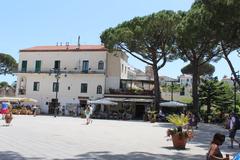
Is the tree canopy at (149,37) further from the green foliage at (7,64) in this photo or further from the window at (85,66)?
the green foliage at (7,64)

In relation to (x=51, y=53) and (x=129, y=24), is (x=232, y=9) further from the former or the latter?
(x=51, y=53)

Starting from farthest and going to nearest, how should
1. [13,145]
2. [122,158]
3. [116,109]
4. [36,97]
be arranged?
[36,97]
[116,109]
[13,145]
[122,158]

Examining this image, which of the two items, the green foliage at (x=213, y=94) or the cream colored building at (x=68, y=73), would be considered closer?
the green foliage at (x=213, y=94)

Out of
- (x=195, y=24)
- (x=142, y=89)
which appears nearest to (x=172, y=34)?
(x=142, y=89)

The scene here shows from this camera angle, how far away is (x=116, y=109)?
2248 inches

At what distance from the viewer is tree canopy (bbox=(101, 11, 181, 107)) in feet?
→ 157

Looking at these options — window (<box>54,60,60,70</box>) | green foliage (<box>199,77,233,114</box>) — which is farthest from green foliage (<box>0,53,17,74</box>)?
green foliage (<box>199,77,233,114</box>)

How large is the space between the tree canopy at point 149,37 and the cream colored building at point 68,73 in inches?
235

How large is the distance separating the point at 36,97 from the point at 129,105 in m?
12.8

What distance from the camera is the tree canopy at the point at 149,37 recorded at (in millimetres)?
47750

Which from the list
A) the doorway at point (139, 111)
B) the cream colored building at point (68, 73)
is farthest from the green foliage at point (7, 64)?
the doorway at point (139, 111)

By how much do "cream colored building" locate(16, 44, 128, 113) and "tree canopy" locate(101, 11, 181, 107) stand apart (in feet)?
19.6

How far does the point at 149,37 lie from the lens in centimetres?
4919

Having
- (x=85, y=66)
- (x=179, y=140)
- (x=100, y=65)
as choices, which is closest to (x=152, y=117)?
(x=100, y=65)
